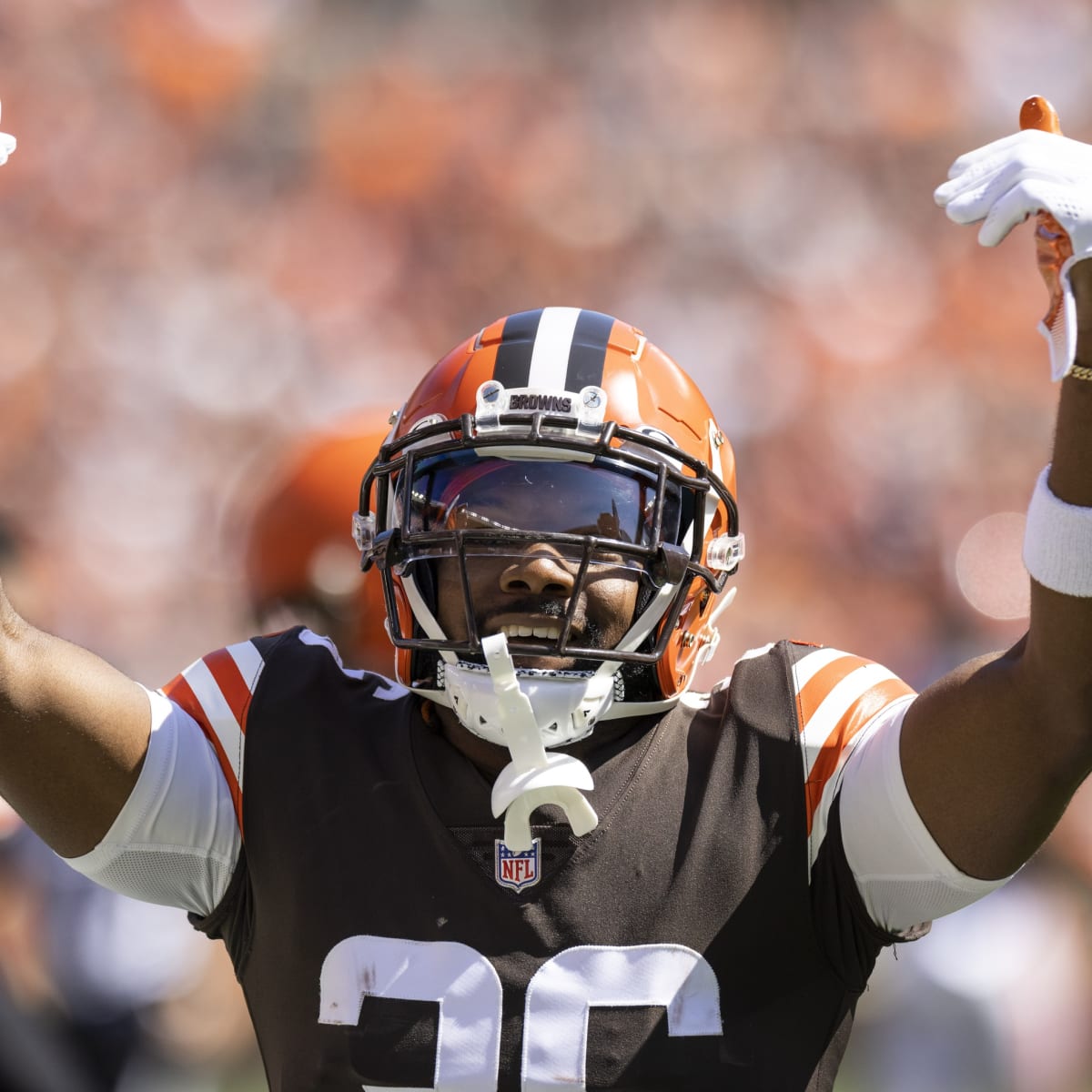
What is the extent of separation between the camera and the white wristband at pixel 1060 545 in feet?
4.21

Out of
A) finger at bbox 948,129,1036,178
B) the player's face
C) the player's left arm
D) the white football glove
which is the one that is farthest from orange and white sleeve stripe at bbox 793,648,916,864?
finger at bbox 948,129,1036,178

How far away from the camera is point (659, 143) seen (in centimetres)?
554

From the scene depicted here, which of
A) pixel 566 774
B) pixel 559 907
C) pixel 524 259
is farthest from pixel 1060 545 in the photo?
pixel 524 259

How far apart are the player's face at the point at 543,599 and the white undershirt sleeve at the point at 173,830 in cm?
34

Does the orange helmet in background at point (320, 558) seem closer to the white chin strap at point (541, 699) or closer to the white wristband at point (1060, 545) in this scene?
the white chin strap at point (541, 699)

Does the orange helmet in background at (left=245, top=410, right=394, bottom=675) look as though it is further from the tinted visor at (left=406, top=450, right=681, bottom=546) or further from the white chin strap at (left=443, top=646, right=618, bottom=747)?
the white chin strap at (left=443, top=646, right=618, bottom=747)

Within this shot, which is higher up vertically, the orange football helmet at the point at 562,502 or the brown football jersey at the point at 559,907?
the orange football helmet at the point at 562,502

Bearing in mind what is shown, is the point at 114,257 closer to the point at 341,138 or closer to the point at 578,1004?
the point at 341,138

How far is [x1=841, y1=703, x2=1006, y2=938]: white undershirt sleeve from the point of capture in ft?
4.80

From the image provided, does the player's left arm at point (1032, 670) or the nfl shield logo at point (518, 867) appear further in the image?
the nfl shield logo at point (518, 867)

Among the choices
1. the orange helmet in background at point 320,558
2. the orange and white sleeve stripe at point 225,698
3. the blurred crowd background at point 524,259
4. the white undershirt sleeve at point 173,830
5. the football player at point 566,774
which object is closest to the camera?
the football player at point 566,774

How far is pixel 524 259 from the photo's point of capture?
5.42 m

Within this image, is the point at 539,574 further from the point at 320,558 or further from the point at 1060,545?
the point at 320,558

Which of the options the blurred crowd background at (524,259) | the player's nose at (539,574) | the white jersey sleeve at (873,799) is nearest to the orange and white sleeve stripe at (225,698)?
the player's nose at (539,574)
